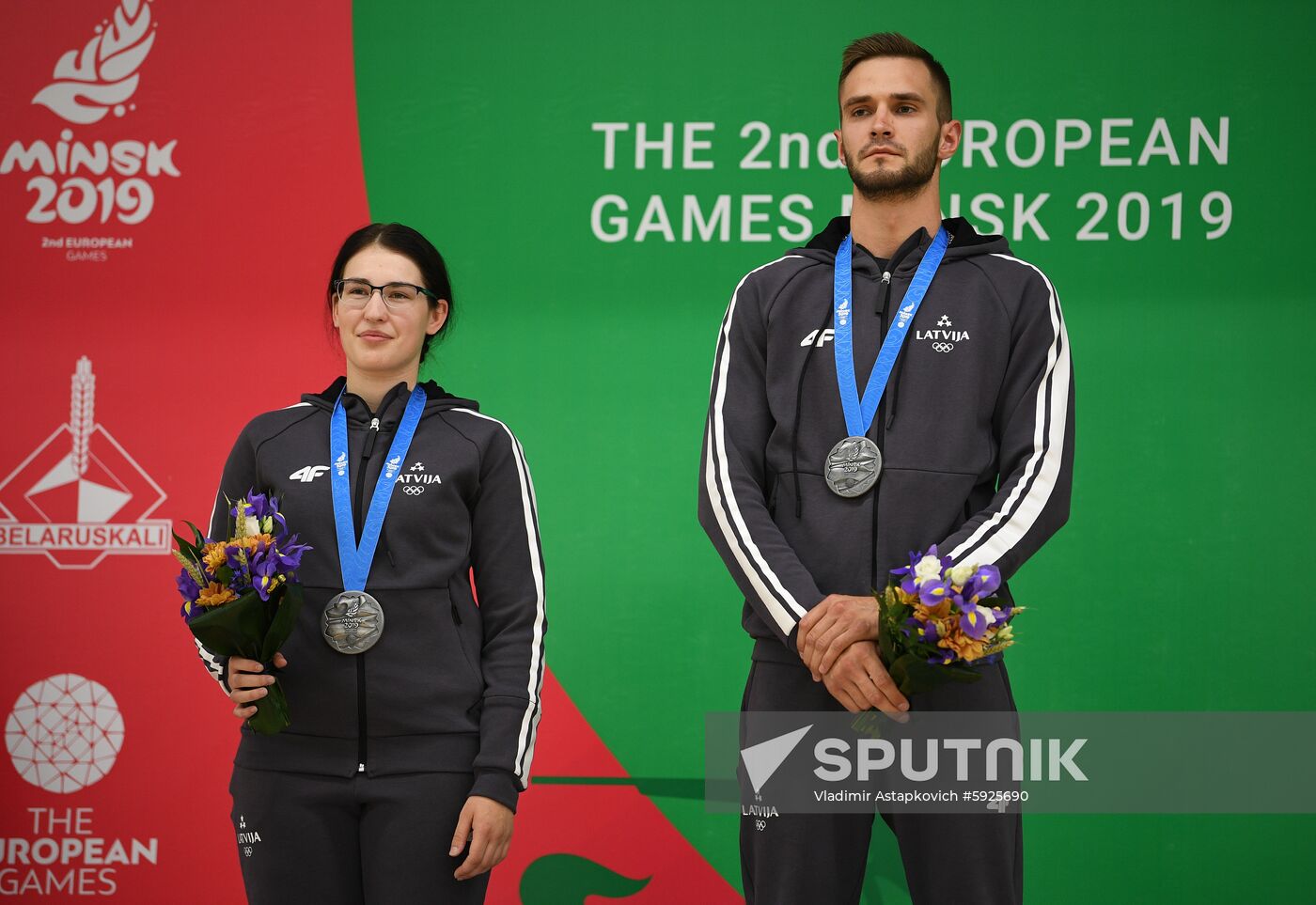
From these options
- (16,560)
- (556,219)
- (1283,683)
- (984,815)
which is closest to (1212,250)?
(1283,683)

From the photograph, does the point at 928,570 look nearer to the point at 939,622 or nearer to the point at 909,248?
the point at 939,622

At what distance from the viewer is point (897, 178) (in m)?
2.45

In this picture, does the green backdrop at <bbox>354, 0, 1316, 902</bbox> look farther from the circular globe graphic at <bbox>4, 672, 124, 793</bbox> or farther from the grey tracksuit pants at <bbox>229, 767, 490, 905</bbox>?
the grey tracksuit pants at <bbox>229, 767, 490, 905</bbox>

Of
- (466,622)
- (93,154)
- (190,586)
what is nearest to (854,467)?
(466,622)

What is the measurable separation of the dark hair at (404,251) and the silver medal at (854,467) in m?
0.89

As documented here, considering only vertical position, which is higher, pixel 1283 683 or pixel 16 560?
pixel 16 560

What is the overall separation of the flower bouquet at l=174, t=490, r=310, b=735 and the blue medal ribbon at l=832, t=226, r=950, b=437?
97 centimetres

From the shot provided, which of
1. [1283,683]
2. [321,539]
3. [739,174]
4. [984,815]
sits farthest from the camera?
[739,174]

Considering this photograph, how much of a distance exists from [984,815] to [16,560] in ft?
10.2

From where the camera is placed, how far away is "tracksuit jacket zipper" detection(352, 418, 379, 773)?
2.34 meters

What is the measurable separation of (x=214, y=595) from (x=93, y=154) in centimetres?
244

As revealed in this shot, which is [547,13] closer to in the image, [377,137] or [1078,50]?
[377,137]

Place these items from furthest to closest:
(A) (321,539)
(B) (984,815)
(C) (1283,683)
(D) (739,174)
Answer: (D) (739,174)
(C) (1283,683)
(A) (321,539)
(B) (984,815)

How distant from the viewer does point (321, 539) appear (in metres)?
2.46
